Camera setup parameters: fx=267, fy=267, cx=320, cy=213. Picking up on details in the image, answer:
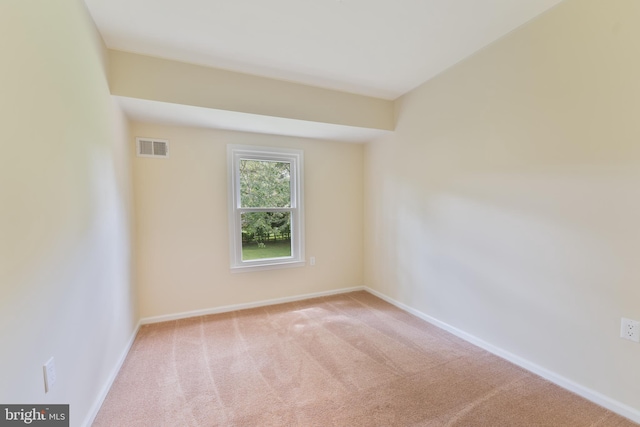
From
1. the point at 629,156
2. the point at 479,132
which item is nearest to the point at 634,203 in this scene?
the point at 629,156

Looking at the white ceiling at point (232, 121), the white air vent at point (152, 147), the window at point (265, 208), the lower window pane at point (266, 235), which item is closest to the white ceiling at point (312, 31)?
the white ceiling at point (232, 121)

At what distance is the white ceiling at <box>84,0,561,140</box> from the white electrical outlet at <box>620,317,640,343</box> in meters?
2.08

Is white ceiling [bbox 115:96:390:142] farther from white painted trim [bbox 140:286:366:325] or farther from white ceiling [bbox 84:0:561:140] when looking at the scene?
white painted trim [bbox 140:286:366:325]

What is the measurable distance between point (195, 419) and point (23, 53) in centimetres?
199

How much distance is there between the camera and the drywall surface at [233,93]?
2238 mm

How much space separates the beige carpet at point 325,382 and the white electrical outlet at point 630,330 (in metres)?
0.49

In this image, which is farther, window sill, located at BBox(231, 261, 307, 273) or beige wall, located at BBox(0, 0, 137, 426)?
window sill, located at BBox(231, 261, 307, 273)

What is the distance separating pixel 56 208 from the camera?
50.6 inches

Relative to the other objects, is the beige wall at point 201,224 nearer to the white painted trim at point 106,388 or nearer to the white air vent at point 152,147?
the white air vent at point 152,147

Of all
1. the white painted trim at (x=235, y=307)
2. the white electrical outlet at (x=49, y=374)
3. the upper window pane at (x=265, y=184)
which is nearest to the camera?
the white electrical outlet at (x=49, y=374)

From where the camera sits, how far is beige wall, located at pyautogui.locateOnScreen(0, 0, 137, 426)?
0.98 meters

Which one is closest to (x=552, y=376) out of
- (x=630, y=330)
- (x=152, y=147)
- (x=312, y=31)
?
→ (x=630, y=330)

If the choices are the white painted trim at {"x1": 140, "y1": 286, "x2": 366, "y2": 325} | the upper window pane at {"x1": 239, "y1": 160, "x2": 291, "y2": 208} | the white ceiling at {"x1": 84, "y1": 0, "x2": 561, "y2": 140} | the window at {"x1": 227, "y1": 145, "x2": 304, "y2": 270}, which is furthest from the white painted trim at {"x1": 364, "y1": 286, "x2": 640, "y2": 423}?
the white ceiling at {"x1": 84, "y1": 0, "x2": 561, "y2": 140}

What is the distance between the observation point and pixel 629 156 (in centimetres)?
154
